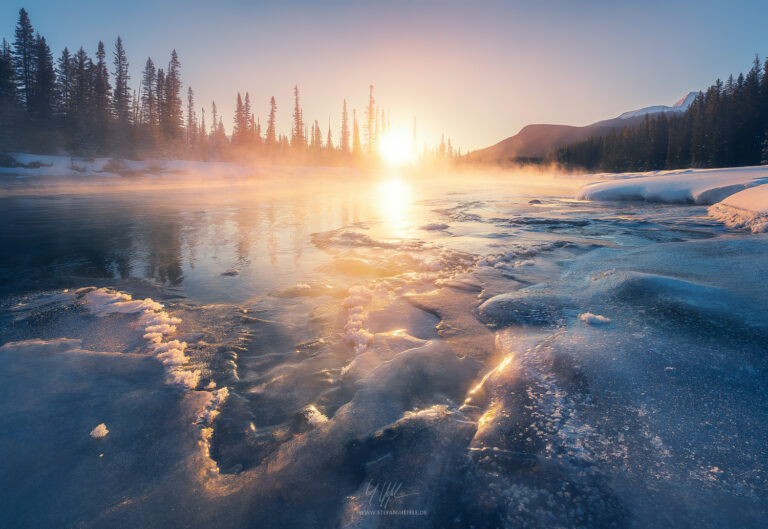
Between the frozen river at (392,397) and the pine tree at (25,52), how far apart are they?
138 feet

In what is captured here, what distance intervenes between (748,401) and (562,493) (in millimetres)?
1333

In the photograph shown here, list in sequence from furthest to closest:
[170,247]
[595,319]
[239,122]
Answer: [239,122]
[170,247]
[595,319]

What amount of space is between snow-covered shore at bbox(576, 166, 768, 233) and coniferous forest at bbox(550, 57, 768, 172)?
33574mm

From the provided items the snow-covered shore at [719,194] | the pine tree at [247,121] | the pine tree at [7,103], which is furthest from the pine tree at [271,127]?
the snow-covered shore at [719,194]

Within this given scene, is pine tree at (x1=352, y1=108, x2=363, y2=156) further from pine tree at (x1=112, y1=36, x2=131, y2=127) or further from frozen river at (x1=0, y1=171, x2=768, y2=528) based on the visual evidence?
frozen river at (x1=0, y1=171, x2=768, y2=528)

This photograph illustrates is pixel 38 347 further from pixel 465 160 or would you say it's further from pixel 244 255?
pixel 465 160

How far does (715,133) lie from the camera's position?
38250mm

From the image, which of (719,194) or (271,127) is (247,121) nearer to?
(271,127)

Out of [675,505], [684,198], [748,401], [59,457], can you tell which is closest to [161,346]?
[59,457]

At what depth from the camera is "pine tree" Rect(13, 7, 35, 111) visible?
30891mm

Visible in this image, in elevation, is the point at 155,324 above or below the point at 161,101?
below

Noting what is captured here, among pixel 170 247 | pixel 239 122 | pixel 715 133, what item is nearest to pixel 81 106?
pixel 239 122

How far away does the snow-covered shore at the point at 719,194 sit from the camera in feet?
23.7

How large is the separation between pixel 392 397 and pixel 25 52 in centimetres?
4917
